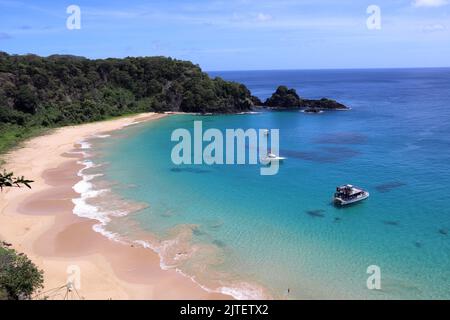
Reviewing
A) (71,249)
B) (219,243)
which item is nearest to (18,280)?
(71,249)

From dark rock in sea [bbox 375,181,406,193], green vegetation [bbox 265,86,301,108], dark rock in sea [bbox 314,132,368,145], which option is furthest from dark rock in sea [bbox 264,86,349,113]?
dark rock in sea [bbox 375,181,406,193]

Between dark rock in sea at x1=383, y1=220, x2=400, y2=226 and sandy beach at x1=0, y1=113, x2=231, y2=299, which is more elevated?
dark rock in sea at x1=383, y1=220, x2=400, y2=226

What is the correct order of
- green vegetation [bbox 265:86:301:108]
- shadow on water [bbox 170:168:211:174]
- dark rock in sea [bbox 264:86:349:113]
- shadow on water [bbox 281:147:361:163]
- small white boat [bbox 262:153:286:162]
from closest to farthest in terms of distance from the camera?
shadow on water [bbox 170:168:211:174] → small white boat [bbox 262:153:286:162] → shadow on water [bbox 281:147:361:163] → dark rock in sea [bbox 264:86:349:113] → green vegetation [bbox 265:86:301:108]

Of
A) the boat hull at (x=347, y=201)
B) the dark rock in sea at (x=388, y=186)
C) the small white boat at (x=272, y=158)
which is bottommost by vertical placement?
the boat hull at (x=347, y=201)

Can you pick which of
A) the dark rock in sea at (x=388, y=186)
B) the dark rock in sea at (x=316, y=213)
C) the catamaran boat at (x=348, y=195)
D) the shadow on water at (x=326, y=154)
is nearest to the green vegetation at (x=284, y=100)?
the shadow on water at (x=326, y=154)

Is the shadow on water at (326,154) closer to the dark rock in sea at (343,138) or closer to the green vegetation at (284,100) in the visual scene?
the dark rock in sea at (343,138)

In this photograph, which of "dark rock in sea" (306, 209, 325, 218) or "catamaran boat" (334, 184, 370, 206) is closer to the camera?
"dark rock in sea" (306, 209, 325, 218)

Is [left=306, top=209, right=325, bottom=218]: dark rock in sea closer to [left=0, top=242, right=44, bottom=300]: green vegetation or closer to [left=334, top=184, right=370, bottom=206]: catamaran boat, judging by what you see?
[left=334, top=184, right=370, bottom=206]: catamaran boat
